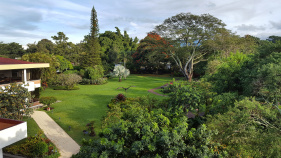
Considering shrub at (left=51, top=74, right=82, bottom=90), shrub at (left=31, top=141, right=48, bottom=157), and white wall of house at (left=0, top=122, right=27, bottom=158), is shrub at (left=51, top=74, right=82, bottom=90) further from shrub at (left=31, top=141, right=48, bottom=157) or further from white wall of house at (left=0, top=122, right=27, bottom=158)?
white wall of house at (left=0, top=122, right=27, bottom=158)

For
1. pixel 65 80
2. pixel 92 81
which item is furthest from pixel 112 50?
pixel 65 80

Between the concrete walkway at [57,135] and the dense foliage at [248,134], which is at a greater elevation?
the dense foliage at [248,134]

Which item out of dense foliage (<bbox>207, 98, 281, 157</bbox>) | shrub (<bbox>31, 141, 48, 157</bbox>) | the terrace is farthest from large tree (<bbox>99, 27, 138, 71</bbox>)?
dense foliage (<bbox>207, 98, 281, 157</bbox>)

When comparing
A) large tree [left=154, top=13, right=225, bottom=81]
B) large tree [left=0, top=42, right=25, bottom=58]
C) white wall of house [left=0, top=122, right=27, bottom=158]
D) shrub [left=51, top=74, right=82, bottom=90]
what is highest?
large tree [left=154, top=13, right=225, bottom=81]

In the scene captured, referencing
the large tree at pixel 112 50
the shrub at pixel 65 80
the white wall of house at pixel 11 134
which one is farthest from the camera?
the large tree at pixel 112 50

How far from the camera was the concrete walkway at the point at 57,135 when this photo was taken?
7595mm

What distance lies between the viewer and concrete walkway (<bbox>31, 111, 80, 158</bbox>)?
24.9ft

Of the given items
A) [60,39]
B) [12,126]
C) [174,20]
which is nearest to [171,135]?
[12,126]

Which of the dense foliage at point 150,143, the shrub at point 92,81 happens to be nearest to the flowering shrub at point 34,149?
the dense foliage at point 150,143

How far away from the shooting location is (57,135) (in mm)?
9039

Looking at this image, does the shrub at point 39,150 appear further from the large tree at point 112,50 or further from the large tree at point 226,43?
the large tree at point 112,50

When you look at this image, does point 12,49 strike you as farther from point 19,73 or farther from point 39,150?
point 39,150

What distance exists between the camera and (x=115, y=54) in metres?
36.6

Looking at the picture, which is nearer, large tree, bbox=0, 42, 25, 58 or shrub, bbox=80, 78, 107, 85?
shrub, bbox=80, 78, 107, 85
